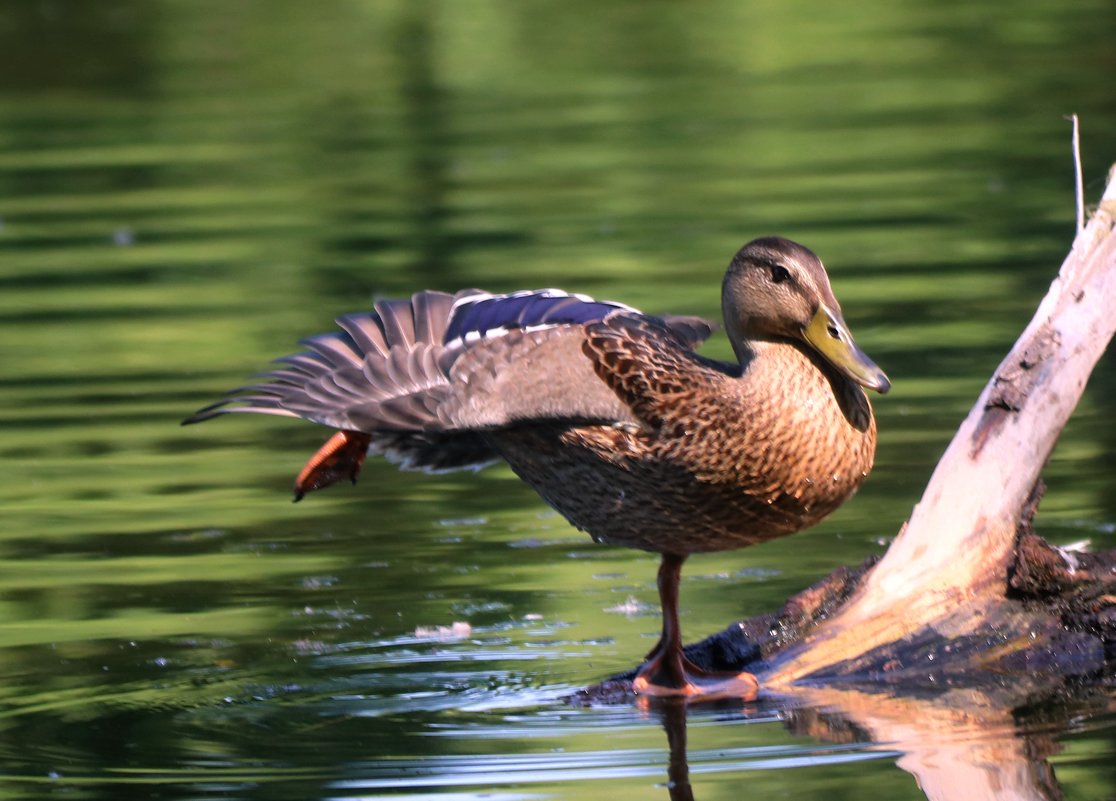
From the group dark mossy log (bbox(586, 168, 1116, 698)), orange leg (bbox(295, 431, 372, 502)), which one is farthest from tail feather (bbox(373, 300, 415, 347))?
dark mossy log (bbox(586, 168, 1116, 698))

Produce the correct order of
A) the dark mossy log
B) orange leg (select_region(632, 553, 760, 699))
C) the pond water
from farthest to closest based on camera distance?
orange leg (select_region(632, 553, 760, 699))
the dark mossy log
the pond water

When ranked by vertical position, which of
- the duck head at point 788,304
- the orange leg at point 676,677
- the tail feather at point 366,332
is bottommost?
the orange leg at point 676,677

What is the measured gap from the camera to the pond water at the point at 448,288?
5844 mm

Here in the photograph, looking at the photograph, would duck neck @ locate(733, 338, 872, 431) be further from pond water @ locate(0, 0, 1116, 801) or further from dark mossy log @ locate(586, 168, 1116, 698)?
pond water @ locate(0, 0, 1116, 801)

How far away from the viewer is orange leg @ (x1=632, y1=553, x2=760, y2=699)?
624 cm

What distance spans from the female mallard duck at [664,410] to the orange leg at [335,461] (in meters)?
0.25

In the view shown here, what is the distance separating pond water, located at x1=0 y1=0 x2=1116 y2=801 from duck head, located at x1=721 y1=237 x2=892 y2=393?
96 centimetres

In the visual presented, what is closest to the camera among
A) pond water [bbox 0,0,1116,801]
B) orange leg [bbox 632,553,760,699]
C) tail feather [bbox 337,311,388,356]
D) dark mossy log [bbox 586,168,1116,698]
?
pond water [bbox 0,0,1116,801]

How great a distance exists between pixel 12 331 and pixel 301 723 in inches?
265

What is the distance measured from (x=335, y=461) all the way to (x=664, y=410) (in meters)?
1.26

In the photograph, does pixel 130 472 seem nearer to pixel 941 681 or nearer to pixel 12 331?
pixel 12 331

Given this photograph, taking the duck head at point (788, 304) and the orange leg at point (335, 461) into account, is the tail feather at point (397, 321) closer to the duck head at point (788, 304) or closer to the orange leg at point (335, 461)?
the orange leg at point (335, 461)

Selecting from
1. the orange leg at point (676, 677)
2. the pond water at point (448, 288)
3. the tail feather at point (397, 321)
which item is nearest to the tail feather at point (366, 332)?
the tail feather at point (397, 321)

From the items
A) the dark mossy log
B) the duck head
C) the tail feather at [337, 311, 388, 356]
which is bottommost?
the dark mossy log
